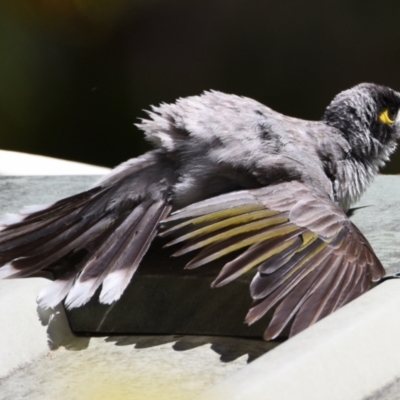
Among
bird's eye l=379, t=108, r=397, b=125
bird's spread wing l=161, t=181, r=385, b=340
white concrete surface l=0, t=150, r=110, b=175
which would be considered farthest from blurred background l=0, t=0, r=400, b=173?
bird's spread wing l=161, t=181, r=385, b=340

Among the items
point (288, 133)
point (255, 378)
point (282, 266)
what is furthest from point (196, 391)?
point (288, 133)

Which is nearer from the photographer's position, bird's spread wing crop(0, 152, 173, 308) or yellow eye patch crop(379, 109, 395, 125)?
bird's spread wing crop(0, 152, 173, 308)

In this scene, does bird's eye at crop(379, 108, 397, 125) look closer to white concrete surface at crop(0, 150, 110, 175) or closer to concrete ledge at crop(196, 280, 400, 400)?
white concrete surface at crop(0, 150, 110, 175)

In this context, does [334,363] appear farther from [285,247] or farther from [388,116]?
[388,116]

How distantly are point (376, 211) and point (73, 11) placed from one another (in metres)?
6.44

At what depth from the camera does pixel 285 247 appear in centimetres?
336

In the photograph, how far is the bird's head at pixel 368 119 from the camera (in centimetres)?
456

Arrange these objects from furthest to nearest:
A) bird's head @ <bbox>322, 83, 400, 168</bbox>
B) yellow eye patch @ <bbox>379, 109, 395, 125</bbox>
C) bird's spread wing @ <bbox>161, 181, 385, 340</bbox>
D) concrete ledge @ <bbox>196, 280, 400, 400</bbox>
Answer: yellow eye patch @ <bbox>379, 109, 395, 125</bbox>
bird's head @ <bbox>322, 83, 400, 168</bbox>
bird's spread wing @ <bbox>161, 181, 385, 340</bbox>
concrete ledge @ <bbox>196, 280, 400, 400</bbox>

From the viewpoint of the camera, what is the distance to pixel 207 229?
11.4ft

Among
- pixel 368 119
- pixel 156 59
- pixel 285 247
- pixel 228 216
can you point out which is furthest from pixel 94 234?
pixel 156 59

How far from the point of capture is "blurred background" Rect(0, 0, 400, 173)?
10.1 m

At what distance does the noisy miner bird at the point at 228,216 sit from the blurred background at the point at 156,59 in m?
5.95

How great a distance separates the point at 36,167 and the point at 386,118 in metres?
2.17

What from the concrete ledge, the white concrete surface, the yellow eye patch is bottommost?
the white concrete surface
